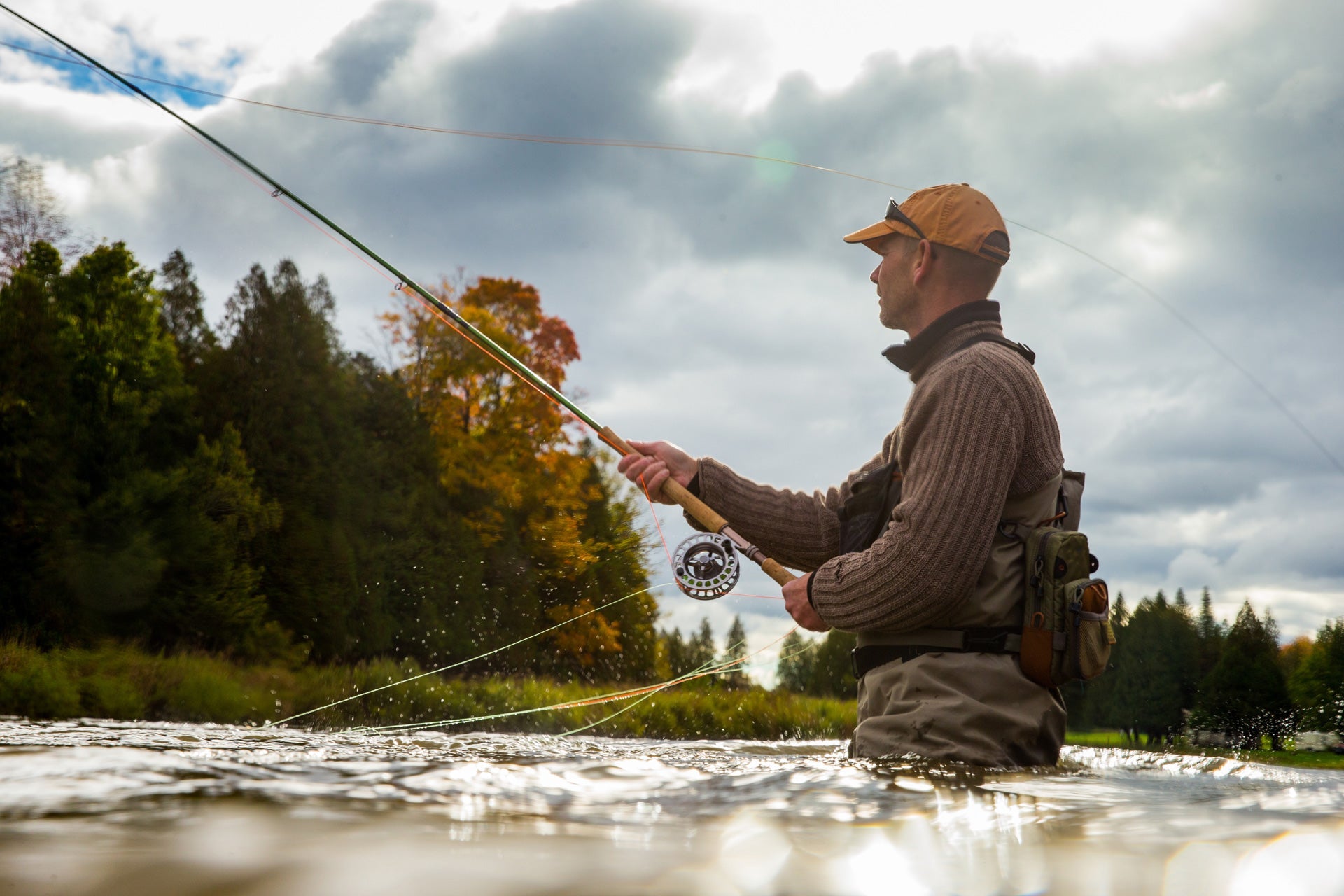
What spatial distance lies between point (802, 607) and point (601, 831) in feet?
5.38

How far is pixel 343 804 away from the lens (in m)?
1.20

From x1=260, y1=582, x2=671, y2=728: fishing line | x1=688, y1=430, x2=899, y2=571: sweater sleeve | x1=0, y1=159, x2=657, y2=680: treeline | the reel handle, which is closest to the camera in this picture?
the reel handle

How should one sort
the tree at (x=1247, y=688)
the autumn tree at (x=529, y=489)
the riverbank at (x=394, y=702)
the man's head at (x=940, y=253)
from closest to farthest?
the man's head at (x=940, y=253)
the autumn tree at (x=529, y=489)
the riverbank at (x=394, y=702)
the tree at (x=1247, y=688)

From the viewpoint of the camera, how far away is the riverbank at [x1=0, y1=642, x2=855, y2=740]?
41.3 ft

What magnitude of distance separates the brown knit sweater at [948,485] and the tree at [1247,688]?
34.7 metres

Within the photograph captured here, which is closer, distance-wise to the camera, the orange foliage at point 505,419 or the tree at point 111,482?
the orange foliage at point 505,419

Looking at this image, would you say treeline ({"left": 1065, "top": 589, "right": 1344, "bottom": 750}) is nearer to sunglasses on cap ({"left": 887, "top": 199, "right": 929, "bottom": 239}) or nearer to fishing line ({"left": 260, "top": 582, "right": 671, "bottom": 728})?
fishing line ({"left": 260, "top": 582, "right": 671, "bottom": 728})

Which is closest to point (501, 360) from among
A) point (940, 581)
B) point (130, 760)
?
point (940, 581)

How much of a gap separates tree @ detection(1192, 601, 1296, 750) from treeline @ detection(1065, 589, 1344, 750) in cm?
3

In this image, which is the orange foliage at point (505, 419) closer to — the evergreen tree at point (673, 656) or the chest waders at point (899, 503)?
the evergreen tree at point (673, 656)

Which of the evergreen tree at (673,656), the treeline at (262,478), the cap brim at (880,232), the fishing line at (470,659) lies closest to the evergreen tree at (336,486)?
the treeline at (262,478)

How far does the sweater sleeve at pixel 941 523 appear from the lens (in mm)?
2416

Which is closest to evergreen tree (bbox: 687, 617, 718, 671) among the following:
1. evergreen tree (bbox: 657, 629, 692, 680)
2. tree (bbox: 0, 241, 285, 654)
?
evergreen tree (bbox: 657, 629, 692, 680)

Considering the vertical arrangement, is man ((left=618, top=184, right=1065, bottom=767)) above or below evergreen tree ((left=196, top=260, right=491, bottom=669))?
below
